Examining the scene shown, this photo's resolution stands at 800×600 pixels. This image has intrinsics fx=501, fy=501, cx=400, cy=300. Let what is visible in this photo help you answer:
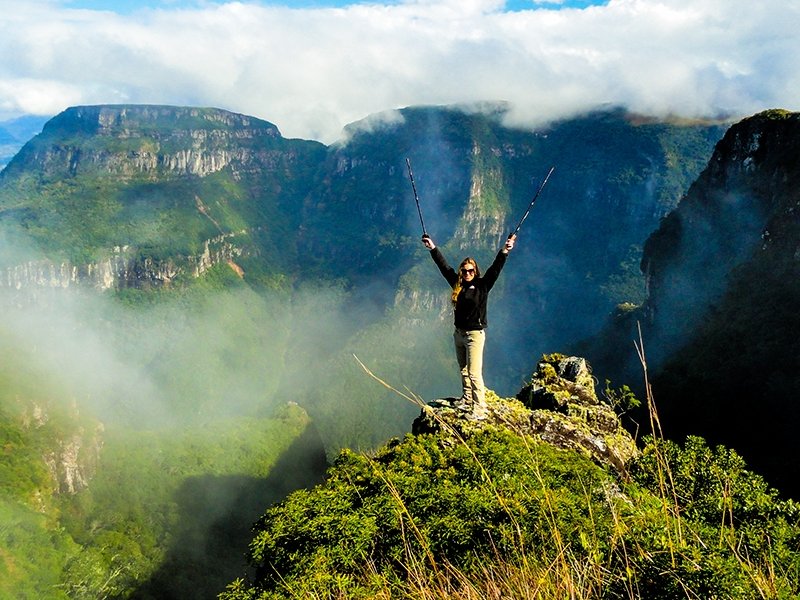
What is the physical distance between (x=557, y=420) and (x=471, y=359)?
15.5 feet

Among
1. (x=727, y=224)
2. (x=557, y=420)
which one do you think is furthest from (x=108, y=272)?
(x=557, y=420)

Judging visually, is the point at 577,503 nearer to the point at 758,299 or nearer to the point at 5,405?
the point at 758,299

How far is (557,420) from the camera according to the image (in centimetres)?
1477

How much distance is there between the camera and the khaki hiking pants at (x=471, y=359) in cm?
1135

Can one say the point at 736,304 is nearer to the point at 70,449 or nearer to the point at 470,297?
the point at 470,297

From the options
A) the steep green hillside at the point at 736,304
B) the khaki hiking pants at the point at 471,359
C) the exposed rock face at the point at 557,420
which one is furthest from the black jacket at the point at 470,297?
the steep green hillside at the point at 736,304

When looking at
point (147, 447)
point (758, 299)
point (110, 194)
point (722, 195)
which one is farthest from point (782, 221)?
point (110, 194)

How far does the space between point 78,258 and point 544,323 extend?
159 meters

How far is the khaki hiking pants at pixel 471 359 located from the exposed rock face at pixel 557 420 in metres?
0.40

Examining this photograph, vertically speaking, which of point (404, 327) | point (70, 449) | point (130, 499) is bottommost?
point (130, 499)

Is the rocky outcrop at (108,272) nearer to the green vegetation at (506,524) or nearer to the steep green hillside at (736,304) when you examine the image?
the steep green hillside at (736,304)

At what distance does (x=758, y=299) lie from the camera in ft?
171

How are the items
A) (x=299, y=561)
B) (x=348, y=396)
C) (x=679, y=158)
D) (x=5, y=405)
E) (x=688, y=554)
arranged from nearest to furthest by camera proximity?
(x=688, y=554)
(x=299, y=561)
(x=5, y=405)
(x=348, y=396)
(x=679, y=158)

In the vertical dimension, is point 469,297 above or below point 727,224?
below
